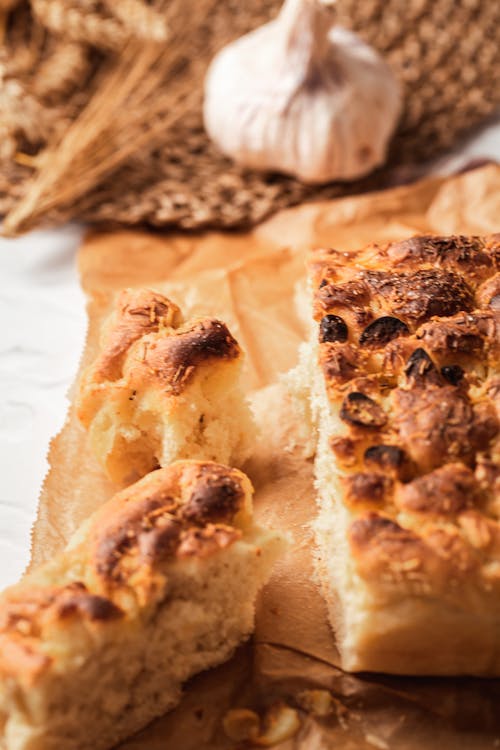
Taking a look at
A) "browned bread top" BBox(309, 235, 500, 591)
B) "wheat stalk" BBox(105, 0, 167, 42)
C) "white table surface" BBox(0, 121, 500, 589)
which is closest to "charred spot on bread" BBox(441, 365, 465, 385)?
"browned bread top" BBox(309, 235, 500, 591)

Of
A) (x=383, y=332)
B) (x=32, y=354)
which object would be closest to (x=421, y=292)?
(x=383, y=332)

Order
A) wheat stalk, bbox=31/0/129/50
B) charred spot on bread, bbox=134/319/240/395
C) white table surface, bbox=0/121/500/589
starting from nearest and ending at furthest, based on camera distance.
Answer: charred spot on bread, bbox=134/319/240/395 → white table surface, bbox=0/121/500/589 → wheat stalk, bbox=31/0/129/50

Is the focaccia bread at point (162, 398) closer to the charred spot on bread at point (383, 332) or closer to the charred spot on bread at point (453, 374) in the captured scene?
the charred spot on bread at point (383, 332)

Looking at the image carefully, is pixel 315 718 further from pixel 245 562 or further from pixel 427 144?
pixel 427 144

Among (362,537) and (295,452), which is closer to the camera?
(362,537)

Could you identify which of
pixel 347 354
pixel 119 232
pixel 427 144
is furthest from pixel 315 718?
pixel 427 144

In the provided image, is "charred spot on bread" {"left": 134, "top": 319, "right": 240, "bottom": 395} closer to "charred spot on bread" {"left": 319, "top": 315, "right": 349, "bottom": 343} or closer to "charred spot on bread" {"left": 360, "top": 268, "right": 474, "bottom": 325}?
"charred spot on bread" {"left": 319, "top": 315, "right": 349, "bottom": 343}

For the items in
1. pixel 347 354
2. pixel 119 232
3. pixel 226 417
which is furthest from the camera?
pixel 119 232
